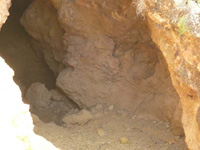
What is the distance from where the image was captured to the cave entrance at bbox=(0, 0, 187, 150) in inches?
149

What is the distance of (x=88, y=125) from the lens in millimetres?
4027

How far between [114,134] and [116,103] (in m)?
0.48

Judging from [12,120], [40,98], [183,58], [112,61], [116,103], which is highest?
[183,58]

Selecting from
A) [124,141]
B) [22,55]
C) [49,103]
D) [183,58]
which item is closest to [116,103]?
[124,141]

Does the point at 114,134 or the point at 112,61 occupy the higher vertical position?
the point at 112,61

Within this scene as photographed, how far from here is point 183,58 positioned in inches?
115

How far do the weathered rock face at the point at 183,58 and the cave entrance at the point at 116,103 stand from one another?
2.16 feet

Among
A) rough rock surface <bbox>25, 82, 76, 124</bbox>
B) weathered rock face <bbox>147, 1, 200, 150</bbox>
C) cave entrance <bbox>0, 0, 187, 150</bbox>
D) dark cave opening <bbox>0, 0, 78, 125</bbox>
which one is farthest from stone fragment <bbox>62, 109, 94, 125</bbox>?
weathered rock face <bbox>147, 1, 200, 150</bbox>

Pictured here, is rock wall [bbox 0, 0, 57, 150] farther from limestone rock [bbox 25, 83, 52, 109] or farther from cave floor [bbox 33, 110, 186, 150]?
limestone rock [bbox 25, 83, 52, 109]

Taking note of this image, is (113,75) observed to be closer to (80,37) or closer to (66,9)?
(80,37)

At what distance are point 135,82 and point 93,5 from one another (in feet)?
3.39

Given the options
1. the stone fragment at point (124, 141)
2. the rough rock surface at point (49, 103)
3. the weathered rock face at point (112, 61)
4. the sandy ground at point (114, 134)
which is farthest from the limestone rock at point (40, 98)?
the stone fragment at point (124, 141)

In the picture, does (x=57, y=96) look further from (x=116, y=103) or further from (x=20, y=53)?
(x=20, y=53)

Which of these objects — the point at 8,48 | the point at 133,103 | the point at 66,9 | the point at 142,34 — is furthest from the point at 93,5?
the point at 8,48
